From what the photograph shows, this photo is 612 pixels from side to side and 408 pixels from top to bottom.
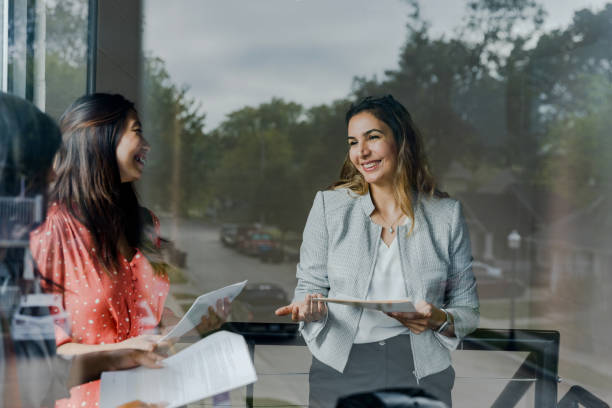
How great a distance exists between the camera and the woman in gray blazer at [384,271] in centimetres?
100

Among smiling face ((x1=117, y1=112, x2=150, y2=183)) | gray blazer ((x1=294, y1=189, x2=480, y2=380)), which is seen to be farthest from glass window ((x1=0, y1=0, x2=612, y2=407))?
smiling face ((x1=117, y1=112, x2=150, y2=183))

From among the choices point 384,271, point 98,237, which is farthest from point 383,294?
point 98,237

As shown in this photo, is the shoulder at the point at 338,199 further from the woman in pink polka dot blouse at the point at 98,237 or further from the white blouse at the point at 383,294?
Result: the woman in pink polka dot blouse at the point at 98,237

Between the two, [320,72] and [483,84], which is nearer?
[320,72]

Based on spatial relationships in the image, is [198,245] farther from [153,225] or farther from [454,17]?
[454,17]

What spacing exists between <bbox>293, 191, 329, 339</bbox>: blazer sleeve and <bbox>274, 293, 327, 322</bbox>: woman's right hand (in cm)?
3

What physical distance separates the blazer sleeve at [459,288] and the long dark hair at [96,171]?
24.6 inches

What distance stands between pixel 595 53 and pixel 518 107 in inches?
27.4

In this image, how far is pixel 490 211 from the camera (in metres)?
3.99

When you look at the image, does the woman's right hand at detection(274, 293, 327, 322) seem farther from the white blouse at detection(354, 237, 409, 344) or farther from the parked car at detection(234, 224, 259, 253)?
the parked car at detection(234, 224, 259, 253)

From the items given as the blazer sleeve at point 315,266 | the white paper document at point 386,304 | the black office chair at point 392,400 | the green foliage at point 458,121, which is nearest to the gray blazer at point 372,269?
the blazer sleeve at point 315,266

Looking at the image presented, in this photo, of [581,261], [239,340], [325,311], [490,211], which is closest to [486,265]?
[490,211]

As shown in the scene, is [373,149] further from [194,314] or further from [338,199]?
[194,314]

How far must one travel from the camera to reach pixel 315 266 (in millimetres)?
1056
